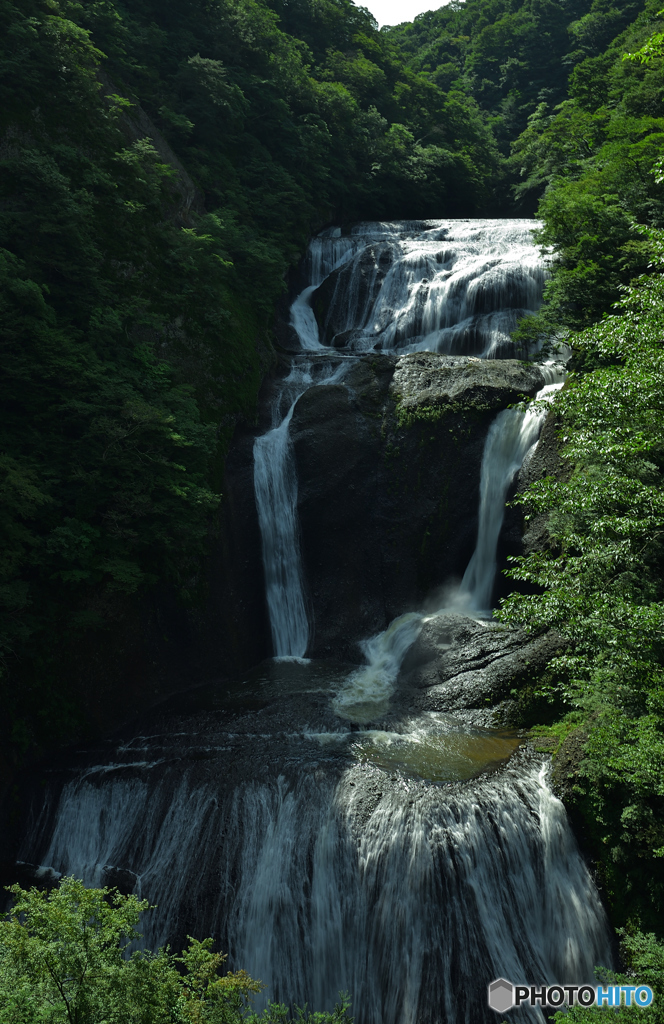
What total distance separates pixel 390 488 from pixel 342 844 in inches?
376

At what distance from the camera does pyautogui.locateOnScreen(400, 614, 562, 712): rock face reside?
38.0ft

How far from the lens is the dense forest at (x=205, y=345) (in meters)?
8.46

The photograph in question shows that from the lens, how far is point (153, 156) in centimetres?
1661

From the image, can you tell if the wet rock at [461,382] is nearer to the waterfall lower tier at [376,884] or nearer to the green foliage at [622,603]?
the green foliage at [622,603]

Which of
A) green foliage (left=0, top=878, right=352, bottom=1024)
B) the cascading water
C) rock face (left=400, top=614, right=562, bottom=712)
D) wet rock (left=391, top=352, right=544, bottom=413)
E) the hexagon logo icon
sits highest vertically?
wet rock (left=391, top=352, right=544, bottom=413)

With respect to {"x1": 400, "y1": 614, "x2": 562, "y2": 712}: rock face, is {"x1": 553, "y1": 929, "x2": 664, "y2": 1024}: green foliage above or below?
below

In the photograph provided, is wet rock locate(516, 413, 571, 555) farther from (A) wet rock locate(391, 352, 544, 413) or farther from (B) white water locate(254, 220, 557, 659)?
(A) wet rock locate(391, 352, 544, 413)

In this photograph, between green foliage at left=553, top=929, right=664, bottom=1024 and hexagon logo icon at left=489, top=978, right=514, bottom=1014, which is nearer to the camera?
green foliage at left=553, top=929, right=664, bottom=1024

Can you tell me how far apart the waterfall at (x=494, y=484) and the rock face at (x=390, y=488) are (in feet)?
0.91

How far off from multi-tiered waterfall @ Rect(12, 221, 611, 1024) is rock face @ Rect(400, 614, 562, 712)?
0.50m

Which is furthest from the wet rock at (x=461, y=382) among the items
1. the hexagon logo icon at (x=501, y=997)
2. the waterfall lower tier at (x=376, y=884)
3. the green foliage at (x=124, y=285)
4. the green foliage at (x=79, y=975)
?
the green foliage at (x=79, y=975)

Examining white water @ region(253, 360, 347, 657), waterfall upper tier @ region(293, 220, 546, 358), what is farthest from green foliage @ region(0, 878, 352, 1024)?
waterfall upper tier @ region(293, 220, 546, 358)

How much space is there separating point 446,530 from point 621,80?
27.2m

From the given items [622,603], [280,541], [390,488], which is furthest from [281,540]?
[622,603]
